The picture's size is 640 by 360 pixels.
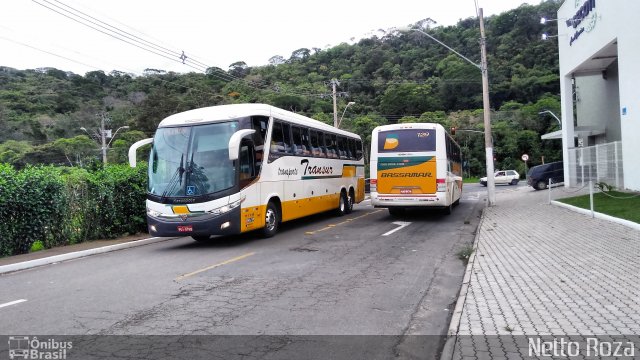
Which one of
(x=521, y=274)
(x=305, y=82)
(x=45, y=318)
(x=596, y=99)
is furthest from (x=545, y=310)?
(x=305, y=82)

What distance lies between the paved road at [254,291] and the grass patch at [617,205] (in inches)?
186

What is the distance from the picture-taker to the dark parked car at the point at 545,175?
3097 cm

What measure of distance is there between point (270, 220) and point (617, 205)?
432 inches

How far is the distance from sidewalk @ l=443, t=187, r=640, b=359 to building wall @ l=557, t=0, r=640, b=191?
7764 mm

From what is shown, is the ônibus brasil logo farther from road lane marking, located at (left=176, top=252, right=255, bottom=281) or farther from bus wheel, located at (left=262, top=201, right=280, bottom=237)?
bus wheel, located at (left=262, top=201, right=280, bottom=237)

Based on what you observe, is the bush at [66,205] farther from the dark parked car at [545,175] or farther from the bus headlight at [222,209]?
the dark parked car at [545,175]

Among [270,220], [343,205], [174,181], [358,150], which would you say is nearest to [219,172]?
[174,181]

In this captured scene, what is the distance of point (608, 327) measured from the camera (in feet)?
15.2

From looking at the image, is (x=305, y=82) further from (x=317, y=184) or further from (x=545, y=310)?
(x=545, y=310)

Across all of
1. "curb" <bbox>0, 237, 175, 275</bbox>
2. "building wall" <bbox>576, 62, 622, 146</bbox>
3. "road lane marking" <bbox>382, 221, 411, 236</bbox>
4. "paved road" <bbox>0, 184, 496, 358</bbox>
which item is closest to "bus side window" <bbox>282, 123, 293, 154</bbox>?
"paved road" <bbox>0, 184, 496, 358</bbox>

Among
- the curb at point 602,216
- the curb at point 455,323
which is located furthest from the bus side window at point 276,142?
the curb at point 602,216

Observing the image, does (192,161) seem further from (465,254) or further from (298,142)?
(465,254)

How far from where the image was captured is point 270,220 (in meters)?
12.7

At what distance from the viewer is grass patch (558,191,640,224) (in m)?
12.3
